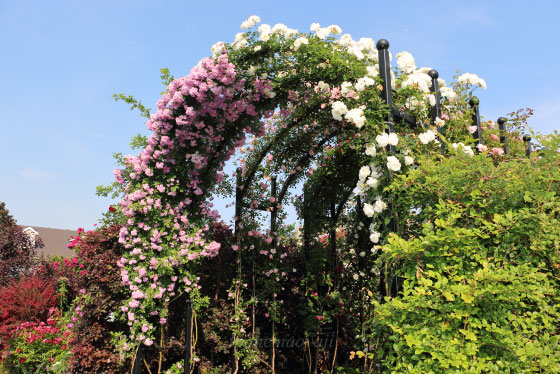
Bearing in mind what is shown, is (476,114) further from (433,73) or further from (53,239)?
(53,239)

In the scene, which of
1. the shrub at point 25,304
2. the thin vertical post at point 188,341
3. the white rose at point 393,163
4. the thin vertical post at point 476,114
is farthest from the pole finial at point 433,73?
the shrub at point 25,304

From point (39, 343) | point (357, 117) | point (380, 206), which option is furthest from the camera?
point (39, 343)

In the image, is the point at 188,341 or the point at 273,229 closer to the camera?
the point at 188,341

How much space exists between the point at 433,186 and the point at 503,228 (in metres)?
0.63

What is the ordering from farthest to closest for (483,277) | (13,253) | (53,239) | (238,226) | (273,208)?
→ (53,239) → (13,253) → (273,208) → (238,226) → (483,277)


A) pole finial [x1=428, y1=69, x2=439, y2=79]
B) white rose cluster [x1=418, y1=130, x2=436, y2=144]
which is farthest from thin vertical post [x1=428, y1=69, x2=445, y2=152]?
white rose cluster [x1=418, y1=130, x2=436, y2=144]

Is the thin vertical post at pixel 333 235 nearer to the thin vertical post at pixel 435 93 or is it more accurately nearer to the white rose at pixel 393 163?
the thin vertical post at pixel 435 93

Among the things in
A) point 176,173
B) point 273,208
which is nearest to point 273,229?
point 273,208

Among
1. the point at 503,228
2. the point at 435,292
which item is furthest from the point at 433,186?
the point at 435,292

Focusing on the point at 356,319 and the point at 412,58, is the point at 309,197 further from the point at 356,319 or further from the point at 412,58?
the point at 412,58

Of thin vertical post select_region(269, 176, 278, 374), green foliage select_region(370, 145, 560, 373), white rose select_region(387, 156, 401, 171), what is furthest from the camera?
thin vertical post select_region(269, 176, 278, 374)

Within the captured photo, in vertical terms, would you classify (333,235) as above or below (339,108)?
below

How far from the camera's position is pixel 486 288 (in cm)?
313

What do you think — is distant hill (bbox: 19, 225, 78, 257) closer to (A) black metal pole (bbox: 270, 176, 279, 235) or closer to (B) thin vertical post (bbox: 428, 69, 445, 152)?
(A) black metal pole (bbox: 270, 176, 279, 235)
